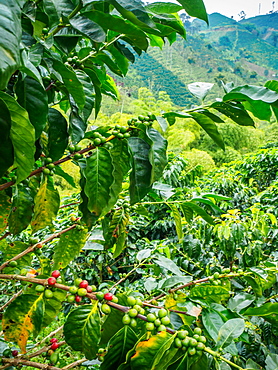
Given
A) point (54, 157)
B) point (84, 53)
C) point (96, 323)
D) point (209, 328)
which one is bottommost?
point (209, 328)

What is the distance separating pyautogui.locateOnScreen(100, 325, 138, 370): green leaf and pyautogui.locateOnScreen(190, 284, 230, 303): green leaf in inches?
10.9

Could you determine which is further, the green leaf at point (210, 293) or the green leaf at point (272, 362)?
the green leaf at point (210, 293)

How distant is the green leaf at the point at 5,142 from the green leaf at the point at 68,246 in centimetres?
37

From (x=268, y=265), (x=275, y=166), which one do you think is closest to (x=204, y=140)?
(x=275, y=166)

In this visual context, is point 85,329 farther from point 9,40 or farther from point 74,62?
point 74,62

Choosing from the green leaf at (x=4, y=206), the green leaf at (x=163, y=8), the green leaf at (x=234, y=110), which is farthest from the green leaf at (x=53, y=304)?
the green leaf at (x=163, y=8)

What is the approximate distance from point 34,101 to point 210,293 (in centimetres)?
53

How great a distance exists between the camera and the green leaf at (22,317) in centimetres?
44

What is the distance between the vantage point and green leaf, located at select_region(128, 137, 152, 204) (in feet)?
1.60

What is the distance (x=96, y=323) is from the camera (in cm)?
40

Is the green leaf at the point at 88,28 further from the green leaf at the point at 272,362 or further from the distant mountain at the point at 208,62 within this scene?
the distant mountain at the point at 208,62

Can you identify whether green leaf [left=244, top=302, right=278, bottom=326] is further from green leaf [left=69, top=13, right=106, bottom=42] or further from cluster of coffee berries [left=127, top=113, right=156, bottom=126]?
green leaf [left=69, top=13, right=106, bottom=42]

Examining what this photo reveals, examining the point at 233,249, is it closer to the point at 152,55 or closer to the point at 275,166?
the point at 275,166

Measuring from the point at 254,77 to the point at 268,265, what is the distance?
47.3 m
